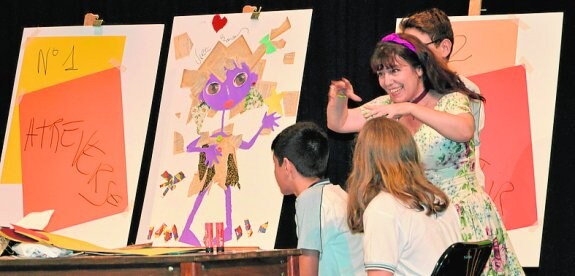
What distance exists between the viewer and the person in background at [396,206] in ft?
8.68

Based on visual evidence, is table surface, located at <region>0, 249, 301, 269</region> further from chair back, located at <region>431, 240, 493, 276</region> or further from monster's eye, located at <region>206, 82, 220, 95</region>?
monster's eye, located at <region>206, 82, 220, 95</region>

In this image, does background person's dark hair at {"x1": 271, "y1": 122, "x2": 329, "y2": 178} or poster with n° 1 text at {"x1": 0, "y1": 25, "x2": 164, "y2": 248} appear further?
poster with n° 1 text at {"x1": 0, "y1": 25, "x2": 164, "y2": 248}

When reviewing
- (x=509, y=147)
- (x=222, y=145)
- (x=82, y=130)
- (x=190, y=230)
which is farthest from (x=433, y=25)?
(x=82, y=130)

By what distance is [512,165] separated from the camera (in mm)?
3914

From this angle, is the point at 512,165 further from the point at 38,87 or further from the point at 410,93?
the point at 38,87

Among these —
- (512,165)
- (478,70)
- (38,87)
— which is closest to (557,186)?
(512,165)

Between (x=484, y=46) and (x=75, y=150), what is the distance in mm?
2035

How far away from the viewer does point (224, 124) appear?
172 inches

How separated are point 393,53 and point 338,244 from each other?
0.68m

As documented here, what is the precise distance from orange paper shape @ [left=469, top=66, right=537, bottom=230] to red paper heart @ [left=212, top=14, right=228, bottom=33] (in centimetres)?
126

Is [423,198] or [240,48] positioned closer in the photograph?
[423,198]

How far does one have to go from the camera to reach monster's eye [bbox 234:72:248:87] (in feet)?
14.3

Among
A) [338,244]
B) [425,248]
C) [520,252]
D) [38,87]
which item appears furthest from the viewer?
[38,87]

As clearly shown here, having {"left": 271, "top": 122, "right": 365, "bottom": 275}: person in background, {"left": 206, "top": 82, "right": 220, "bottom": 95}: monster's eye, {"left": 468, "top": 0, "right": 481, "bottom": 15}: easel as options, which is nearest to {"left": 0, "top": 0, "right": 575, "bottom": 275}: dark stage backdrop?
{"left": 468, "top": 0, "right": 481, "bottom": 15}: easel
